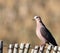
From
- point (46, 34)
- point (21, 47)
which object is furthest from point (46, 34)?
point (21, 47)

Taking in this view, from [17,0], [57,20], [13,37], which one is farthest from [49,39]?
[17,0]

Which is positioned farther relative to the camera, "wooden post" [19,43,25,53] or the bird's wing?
the bird's wing

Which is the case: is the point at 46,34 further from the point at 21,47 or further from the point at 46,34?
the point at 21,47

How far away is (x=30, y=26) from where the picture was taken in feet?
59.2

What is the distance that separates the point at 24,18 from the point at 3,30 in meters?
1.20

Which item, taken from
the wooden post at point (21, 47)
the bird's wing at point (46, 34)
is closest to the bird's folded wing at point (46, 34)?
the bird's wing at point (46, 34)

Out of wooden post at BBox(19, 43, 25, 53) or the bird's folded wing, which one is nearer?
wooden post at BBox(19, 43, 25, 53)

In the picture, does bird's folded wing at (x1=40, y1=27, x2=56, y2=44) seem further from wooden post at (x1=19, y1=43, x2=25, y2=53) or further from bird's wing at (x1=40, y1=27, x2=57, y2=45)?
wooden post at (x1=19, y1=43, x2=25, y2=53)

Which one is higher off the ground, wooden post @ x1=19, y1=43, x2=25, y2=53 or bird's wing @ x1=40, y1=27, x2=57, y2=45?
bird's wing @ x1=40, y1=27, x2=57, y2=45

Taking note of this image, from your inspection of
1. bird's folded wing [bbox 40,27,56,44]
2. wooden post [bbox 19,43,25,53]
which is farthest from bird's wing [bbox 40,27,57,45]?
wooden post [bbox 19,43,25,53]

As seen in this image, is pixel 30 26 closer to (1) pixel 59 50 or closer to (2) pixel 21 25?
(2) pixel 21 25

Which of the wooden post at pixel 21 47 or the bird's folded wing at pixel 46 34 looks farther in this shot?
the bird's folded wing at pixel 46 34

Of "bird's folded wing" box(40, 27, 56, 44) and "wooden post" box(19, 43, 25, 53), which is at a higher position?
"bird's folded wing" box(40, 27, 56, 44)

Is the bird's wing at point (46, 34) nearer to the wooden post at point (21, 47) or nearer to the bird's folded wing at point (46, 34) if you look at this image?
the bird's folded wing at point (46, 34)
